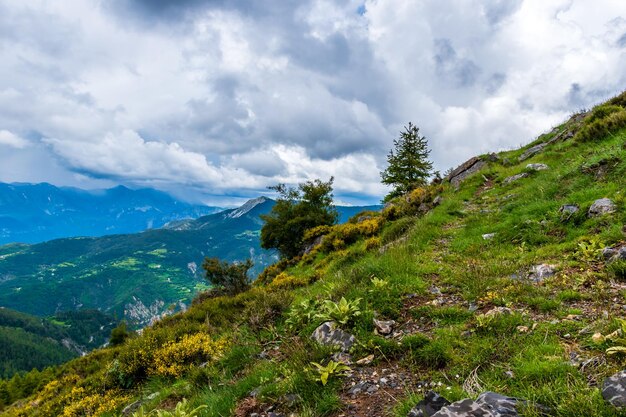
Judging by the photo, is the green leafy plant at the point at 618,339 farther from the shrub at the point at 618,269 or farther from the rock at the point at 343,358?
the rock at the point at 343,358

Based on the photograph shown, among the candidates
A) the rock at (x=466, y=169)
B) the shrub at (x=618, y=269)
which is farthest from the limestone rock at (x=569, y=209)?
the rock at (x=466, y=169)

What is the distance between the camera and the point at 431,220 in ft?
50.0

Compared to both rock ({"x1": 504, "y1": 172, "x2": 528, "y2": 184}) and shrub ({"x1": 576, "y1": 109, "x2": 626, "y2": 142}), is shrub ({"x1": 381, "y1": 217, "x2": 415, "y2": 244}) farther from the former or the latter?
shrub ({"x1": 576, "y1": 109, "x2": 626, "y2": 142})

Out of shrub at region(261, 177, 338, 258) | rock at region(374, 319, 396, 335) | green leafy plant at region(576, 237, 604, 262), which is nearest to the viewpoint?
rock at region(374, 319, 396, 335)

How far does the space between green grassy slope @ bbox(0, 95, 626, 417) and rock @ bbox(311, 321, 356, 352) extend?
0.17 metres

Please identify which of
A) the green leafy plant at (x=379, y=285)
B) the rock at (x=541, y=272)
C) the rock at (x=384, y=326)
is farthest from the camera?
the green leafy plant at (x=379, y=285)

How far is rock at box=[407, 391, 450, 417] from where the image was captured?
381 cm

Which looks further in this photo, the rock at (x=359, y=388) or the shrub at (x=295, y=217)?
the shrub at (x=295, y=217)

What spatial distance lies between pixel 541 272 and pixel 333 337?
5.28 meters

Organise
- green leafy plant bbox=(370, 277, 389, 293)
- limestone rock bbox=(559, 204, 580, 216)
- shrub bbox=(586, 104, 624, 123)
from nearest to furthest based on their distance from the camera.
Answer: green leafy plant bbox=(370, 277, 389, 293) → limestone rock bbox=(559, 204, 580, 216) → shrub bbox=(586, 104, 624, 123)

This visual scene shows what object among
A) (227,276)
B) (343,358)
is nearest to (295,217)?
(227,276)

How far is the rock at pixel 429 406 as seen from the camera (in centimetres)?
381

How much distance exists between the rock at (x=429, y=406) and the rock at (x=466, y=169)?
79.6 ft

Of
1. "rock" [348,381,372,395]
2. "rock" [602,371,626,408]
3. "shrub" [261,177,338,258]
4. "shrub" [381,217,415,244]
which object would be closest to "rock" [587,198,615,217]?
"shrub" [381,217,415,244]
